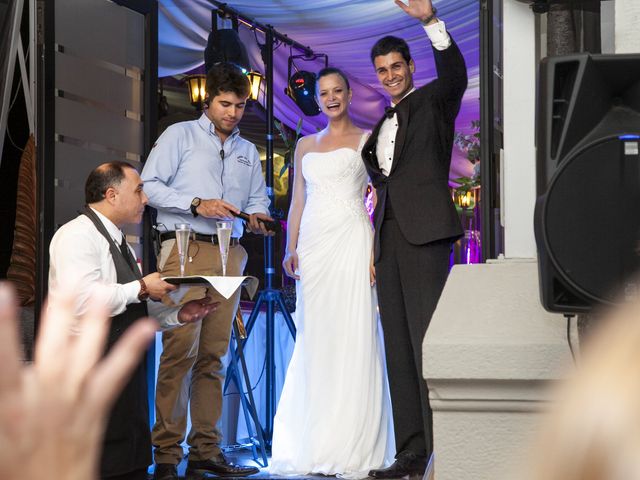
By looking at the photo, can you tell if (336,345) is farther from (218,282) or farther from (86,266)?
(86,266)

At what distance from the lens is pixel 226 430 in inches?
210

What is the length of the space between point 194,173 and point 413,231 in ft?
3.57

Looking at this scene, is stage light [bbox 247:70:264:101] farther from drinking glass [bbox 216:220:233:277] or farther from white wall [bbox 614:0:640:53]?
white wall [bbox 614:0:640:53]

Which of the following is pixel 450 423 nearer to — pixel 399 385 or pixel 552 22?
pixel 552 22

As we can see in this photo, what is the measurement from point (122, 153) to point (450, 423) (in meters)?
3.58

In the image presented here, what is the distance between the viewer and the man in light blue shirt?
13.8 ft

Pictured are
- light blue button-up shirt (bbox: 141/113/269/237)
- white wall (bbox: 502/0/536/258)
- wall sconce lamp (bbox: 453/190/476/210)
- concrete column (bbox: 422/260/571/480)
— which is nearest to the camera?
concrete column (bbox: 422/260/571/480)

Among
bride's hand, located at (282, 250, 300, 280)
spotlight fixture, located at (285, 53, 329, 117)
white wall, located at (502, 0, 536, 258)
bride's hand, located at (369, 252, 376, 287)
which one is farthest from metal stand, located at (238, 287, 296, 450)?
white wall, located at (502, 0, 536, 258)

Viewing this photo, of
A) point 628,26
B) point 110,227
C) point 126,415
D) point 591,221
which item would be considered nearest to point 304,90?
point 110,227

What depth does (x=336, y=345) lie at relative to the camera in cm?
427

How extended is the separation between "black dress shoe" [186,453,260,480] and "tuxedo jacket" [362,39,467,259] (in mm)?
1090

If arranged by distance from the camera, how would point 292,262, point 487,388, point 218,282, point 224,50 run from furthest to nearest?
point 224,50, point 292,262, point 218,282, point 487,388

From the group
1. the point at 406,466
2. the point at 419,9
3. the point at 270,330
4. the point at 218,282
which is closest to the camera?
the point at 419,9

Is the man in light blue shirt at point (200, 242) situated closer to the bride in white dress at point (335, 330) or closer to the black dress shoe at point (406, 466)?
the bride in white dress at point (335, 330)
